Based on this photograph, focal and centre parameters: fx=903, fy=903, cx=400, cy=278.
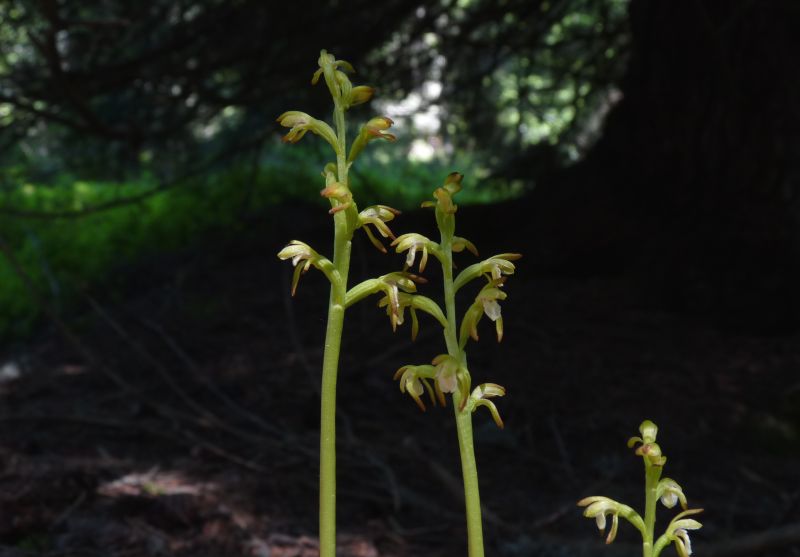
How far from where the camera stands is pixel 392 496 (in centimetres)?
293

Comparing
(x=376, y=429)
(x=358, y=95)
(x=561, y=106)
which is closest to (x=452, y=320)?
(x=358, y=95)

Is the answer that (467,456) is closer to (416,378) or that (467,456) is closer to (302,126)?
(416,378)

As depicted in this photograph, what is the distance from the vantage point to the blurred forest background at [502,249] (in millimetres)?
3389

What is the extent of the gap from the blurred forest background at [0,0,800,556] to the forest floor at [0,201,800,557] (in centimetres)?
2

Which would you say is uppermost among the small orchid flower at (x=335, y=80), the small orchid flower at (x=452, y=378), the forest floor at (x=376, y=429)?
the forest floor at (x=376, y=429)

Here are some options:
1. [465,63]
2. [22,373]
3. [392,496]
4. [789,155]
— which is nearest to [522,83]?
[465,63]

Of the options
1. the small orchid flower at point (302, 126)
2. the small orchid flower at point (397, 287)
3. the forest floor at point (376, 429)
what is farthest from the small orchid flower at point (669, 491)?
the forest floor at point (376, 429)

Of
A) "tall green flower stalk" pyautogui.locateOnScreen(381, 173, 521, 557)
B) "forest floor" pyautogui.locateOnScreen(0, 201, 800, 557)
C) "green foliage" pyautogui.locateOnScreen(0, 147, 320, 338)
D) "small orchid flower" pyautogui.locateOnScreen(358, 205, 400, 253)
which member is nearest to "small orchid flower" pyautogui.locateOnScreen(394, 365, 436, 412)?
"tall green flower stalk" pyautogui.locateOnScreen(381, 173, 521, 557)

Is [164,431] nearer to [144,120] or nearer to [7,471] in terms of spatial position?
[7,471]

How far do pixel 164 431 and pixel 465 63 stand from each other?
4.37 metres

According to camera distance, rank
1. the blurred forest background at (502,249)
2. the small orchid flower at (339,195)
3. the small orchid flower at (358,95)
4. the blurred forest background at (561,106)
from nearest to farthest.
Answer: the small orchid flower at (339,195) < the small orchid flower at (358,95) < the blurred forest background at (502,249) < the blurred forest background at (561,106)

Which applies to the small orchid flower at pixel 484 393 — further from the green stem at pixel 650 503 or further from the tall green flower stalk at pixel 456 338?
the green stem at pixel 650 503

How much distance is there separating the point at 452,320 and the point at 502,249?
5.13 m

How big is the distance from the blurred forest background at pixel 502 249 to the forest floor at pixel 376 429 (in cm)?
2
